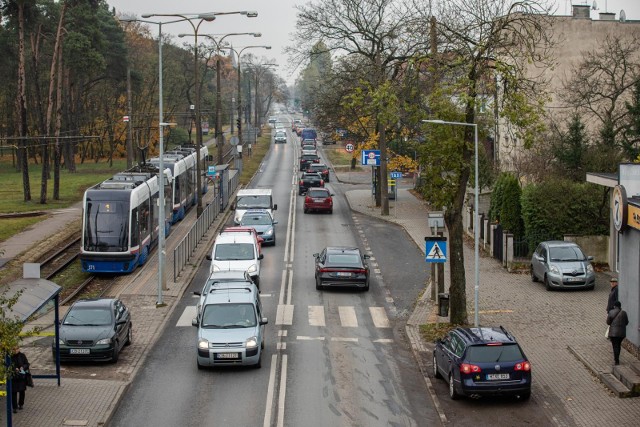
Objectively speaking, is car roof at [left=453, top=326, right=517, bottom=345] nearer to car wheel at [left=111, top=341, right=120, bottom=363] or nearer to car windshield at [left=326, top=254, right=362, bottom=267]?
car wheel at [left=111, top=341, right=120, bottom=363]

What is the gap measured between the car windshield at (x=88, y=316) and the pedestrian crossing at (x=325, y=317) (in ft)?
14.8

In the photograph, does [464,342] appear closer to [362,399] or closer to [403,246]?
[362,399]

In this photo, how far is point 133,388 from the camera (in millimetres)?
21406

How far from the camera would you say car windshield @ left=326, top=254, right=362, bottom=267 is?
32.8m

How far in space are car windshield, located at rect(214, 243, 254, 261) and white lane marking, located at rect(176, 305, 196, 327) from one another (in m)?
3.23

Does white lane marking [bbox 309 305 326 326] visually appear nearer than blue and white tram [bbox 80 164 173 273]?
Yes

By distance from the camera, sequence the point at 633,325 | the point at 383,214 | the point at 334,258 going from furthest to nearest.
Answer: the point at 383,214 → the point at 334,258 → the point at 633,325

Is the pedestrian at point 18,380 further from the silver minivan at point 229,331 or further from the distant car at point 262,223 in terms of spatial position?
the distant car at point 262,223

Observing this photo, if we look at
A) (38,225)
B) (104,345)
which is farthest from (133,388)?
(38,225)

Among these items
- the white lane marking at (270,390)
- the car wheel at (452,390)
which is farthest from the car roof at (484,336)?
the white lane marking at (270,390)

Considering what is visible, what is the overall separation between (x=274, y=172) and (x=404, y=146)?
67.5 feet

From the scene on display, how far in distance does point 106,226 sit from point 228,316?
12.6 m

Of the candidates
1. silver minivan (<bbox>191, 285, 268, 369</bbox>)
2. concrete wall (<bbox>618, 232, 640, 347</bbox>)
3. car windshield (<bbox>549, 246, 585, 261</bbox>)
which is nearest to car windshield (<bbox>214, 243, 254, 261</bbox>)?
silver minivan (<bbox>191, 285, 268, 369</bbox>)

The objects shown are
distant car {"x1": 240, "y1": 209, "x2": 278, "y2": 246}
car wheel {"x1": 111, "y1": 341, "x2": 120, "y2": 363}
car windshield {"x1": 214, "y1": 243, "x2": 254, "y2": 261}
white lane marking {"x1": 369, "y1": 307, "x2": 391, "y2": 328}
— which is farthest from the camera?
distant car {"x1": 240, "y1": 209, "x2": 278, "y2": 246}
